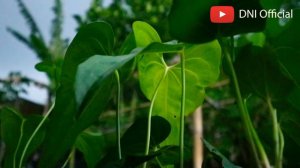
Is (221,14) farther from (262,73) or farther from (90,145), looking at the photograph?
(90,145)

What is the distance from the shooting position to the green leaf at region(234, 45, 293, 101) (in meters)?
0.37

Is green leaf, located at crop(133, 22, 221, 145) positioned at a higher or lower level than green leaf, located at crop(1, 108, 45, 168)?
higher

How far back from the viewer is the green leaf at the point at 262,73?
0.37 meters

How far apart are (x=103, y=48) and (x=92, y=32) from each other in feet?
0.08

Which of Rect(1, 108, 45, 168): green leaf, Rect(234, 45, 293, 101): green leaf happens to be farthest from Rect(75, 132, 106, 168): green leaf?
Rect(234, 45, 293, 101): green leaf

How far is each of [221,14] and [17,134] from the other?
1.00ft

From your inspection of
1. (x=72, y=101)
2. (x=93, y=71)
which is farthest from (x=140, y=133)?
(x=93, y=71)

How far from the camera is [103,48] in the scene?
0.37 m

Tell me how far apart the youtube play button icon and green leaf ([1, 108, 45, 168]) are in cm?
26

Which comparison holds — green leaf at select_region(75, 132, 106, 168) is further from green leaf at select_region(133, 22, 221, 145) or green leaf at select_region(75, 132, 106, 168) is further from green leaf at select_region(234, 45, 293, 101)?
green leaf at select_region(234, 45, 293, 101)

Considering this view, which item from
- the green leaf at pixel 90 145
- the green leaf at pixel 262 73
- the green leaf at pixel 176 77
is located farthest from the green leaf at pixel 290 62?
the green leaf at pixel 90 145

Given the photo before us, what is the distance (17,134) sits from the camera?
46 cm

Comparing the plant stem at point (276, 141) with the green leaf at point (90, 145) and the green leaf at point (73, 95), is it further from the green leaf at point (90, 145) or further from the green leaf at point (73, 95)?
the green leaf at point (90, 145)

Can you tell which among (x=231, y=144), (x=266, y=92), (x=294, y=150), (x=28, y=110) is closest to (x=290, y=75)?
(x=266, y=92)
